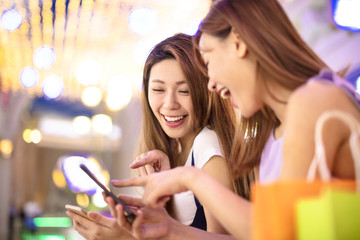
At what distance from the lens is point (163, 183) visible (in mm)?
1253

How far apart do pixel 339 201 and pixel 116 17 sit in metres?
6.97

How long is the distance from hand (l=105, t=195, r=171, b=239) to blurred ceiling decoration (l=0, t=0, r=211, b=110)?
5686 millimetres

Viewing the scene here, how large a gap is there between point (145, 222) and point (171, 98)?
64 centimetres

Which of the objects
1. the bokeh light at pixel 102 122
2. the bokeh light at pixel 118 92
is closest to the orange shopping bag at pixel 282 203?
the bokeh light at pixel 118 92

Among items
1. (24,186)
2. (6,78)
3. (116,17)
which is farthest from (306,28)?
(24,186)

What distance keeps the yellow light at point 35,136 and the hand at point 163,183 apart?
14.0m

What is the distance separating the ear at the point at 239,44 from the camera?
122 cm

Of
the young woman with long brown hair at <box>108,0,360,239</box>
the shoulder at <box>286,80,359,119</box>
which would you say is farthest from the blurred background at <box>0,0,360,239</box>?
the shoulder at <box>286,80,359,119</box>

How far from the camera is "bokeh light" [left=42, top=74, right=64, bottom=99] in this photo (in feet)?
32.7

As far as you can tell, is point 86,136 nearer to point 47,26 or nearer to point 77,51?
point 77,51

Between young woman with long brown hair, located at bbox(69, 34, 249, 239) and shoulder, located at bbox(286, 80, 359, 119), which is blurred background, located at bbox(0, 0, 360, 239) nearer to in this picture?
young woman with long brown hair, located at bbox(69, 34, 249, 239)

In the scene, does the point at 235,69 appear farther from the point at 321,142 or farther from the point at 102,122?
the point at 102,122

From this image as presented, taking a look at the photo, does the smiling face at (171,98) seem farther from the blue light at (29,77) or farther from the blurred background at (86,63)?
the blue light at (29,77)

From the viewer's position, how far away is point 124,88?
29.5 feet
